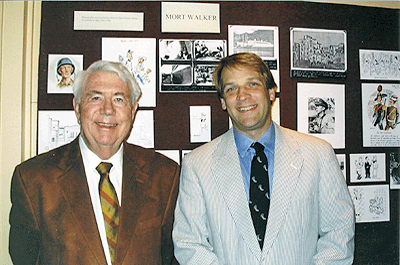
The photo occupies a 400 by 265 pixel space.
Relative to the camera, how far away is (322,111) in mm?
2121

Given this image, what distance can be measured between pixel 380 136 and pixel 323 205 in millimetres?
1199

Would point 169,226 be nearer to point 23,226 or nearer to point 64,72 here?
point 23,226

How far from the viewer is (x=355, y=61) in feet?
7.18

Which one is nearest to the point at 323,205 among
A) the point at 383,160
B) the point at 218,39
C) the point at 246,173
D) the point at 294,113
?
the point at 246,173

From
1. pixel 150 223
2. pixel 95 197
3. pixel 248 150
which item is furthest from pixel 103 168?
pixel 248 150

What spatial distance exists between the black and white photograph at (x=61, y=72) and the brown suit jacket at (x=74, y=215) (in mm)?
577

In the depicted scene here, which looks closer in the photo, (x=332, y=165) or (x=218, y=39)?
(x=332, y=165)

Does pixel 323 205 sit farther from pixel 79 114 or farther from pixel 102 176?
pixel 79 114

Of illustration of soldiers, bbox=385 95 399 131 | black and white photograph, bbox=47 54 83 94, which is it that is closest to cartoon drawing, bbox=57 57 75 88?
black and white photograph, bbox=47 54 83 94

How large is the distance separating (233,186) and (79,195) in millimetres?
831

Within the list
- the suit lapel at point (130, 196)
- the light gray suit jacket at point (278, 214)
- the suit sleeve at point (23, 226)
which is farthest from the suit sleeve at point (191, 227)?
the suit sleeve at point (23, 226)

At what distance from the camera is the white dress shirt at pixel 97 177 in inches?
56.3

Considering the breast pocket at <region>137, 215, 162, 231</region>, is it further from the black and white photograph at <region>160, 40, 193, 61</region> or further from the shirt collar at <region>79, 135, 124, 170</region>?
the black and white photograph at <region>160, 40, 193, 61</region>

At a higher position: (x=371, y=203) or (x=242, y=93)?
(x=242, y=93)
